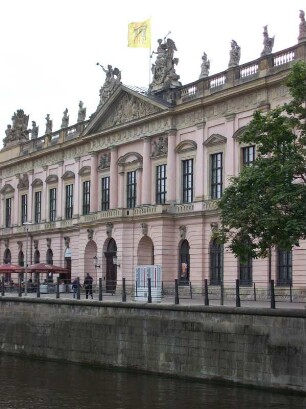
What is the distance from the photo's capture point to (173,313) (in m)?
32.6

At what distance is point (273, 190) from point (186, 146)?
2399cm

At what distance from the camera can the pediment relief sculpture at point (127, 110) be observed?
54.5 meters

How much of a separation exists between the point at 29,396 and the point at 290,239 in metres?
10.6

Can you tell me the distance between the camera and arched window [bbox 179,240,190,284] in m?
51.2

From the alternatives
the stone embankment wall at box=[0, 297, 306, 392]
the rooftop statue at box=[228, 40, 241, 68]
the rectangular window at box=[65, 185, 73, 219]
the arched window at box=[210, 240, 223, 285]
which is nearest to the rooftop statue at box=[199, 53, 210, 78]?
the rooftop statue at box=[228, 40, 241, 68]

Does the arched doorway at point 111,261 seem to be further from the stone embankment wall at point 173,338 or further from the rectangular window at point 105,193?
the stone embankment wall at point 173,338

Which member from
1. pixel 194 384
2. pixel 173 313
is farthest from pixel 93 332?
pixel 194 384

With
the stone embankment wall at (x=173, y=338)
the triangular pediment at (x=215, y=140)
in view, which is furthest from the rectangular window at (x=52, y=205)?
the stone embankment wall at (x=173, y=338)

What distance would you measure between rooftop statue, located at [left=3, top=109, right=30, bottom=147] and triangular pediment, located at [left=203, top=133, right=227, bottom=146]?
1124 inches

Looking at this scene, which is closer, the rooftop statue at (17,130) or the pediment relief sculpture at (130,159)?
the pediment relief sculpture at (130,159)

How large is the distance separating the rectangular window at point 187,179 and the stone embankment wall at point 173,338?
14.0m

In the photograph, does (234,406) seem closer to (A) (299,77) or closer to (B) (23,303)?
(A) (299,77)

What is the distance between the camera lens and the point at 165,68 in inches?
2138

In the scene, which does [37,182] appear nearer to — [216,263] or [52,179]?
[52,179]
